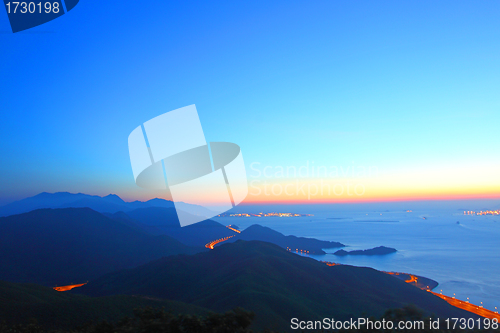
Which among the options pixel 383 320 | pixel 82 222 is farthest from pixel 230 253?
pixel 82 222

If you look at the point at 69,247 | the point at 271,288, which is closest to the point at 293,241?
the point at 69,247

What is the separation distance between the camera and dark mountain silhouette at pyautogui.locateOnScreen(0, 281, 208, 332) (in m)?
24.5

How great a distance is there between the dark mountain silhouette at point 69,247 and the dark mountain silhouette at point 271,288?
90.1 feet

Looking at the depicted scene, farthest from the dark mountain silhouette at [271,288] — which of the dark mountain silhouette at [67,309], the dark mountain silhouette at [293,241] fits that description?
the dark mountain silhouette at [293,241]

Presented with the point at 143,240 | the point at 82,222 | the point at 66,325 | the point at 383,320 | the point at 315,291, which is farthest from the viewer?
the point at 82,222

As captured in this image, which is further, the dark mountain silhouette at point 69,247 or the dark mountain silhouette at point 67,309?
the dark mountain silhouette at point 69,247

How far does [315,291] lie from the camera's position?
43281 mm

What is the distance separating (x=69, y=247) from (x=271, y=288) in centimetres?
8031

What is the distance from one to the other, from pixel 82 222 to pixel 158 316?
11865cm

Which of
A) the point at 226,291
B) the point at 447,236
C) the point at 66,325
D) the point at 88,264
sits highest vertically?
the point at 66,325

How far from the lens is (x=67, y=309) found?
1033 inches

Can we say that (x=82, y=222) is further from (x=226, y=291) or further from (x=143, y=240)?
(x=226, y=291)

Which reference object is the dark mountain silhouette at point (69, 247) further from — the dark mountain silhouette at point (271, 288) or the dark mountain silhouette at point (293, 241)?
the dark mountain silhouette at point (293, 241)

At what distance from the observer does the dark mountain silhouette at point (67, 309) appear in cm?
2455
